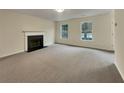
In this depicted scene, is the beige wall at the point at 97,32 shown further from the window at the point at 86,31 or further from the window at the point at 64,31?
the window at the point at 64,31

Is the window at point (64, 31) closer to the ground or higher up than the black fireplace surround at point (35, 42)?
higher up

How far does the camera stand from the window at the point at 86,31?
877 cm

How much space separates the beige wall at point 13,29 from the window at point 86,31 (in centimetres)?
326

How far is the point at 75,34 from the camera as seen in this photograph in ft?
32.0

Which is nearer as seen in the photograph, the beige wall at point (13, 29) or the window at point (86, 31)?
Answer: the beige wall at point (13, 29)

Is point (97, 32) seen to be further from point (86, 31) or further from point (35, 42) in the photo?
point (35, 42)

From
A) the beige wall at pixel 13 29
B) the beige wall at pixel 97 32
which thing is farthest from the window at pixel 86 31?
the beige wall at pixel 13 29

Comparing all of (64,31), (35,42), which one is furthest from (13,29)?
(64,31)

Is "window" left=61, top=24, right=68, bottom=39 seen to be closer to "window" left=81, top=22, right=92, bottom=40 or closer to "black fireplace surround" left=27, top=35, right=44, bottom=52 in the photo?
"window" left=81, top=22, right=92, bottom=40

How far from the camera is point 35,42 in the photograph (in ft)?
27.3

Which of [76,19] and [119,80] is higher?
[76,19]
